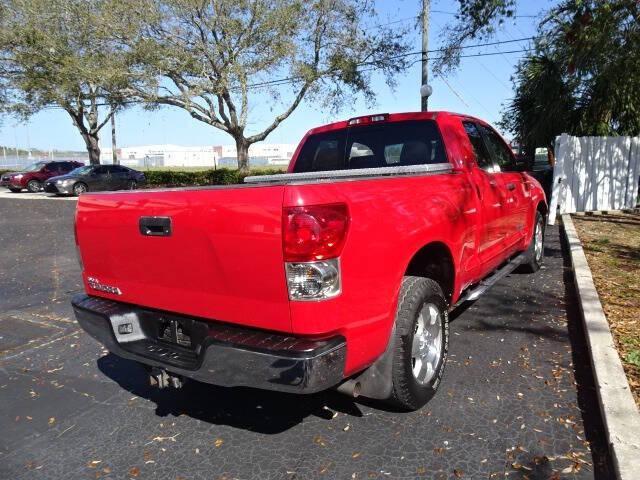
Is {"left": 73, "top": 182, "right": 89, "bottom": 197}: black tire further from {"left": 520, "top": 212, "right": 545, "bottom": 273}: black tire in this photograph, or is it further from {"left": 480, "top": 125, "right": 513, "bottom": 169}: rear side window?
{"left": 480, "top": 125, "right": 513, "bottom": 169}: rear side window

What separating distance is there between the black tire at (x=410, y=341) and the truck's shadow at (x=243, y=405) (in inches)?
16.0

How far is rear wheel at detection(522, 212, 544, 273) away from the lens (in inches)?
243

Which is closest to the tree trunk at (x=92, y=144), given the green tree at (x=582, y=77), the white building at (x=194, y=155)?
the green tree at (x=582, y=77)

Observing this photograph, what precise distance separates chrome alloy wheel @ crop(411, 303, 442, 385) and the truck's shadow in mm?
482

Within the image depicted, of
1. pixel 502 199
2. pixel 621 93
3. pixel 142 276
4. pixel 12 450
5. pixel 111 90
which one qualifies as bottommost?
pixel 12 450

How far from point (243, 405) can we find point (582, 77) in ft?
45.0

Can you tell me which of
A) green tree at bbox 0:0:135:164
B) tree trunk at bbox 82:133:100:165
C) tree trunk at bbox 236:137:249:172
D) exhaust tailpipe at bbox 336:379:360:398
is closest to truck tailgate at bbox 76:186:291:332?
exhaust tailpipe at bbox 336:379:360:398

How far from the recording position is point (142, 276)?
114 inches

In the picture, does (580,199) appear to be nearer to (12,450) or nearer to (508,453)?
(508,453)

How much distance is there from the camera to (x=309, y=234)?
2.28 m

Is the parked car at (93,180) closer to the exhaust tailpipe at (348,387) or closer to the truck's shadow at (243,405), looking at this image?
the truck's shadow at (243,405)

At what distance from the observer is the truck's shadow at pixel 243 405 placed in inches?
127

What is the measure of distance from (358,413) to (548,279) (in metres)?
4.04

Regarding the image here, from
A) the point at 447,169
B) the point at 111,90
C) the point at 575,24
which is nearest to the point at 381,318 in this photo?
the point at 447,169
